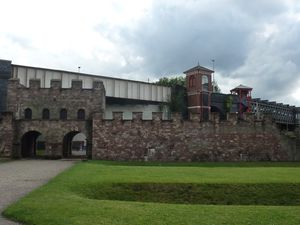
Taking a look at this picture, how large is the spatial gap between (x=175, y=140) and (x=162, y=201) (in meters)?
20.4

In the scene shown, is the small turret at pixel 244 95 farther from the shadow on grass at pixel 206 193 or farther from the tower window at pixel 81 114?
the shadow on grass at pixel 206 193

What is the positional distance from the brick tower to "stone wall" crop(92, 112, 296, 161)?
24.6 m

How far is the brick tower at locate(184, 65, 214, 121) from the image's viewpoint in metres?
63.6

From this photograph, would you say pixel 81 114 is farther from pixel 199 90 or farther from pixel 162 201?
pixel 199 90

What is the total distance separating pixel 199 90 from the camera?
64.4 metres

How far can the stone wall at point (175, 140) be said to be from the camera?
36875mm

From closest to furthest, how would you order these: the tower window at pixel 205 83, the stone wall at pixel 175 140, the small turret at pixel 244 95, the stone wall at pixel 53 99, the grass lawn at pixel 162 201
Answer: the grass lawn at pixel 162 201
the stone wall at pixel 175 140
the stone wall at pixel 53 99
the small turret at pixel 244 95
the tower window at pixel 205 83

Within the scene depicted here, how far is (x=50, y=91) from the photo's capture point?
135ft

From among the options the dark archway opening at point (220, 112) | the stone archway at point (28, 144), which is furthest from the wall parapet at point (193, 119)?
the dark archway opening at point (220, 112)

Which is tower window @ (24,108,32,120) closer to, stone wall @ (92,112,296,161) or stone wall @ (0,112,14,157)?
stone wall @ (0,112,14,157)

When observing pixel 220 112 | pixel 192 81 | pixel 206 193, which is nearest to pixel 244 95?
pixel 220 112

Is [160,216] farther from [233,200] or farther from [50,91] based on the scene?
[50,91]

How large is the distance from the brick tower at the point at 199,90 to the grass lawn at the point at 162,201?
43.4 meters

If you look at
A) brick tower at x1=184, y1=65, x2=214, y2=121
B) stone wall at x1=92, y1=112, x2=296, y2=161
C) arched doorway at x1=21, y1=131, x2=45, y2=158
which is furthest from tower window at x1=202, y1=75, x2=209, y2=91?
arched doorway at x1=21, y1=131, x2=45, y2=158
